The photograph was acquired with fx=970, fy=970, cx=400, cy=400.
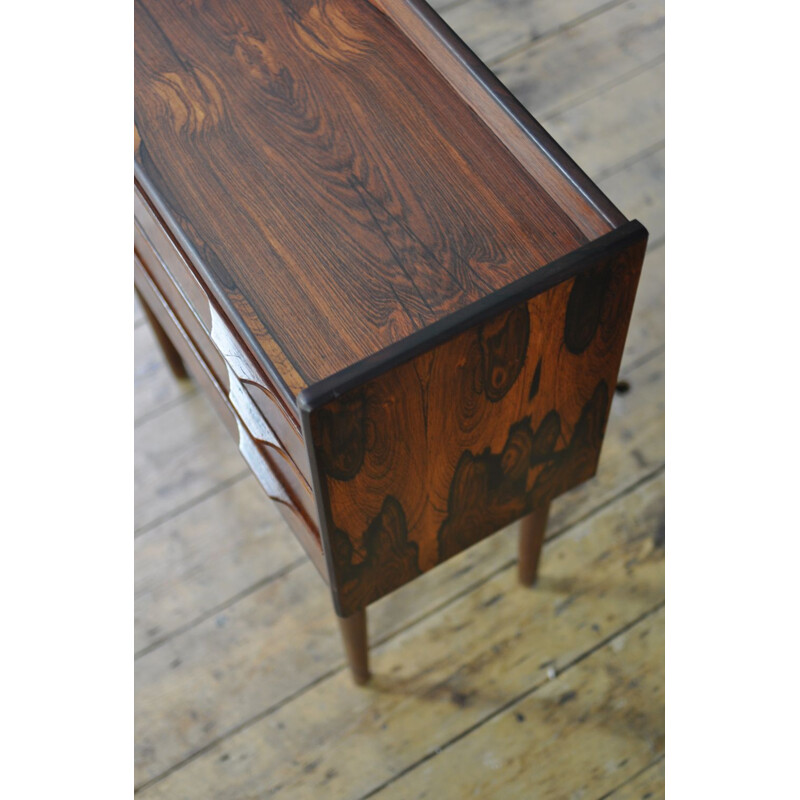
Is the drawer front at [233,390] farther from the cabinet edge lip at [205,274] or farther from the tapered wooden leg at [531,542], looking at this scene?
the tapered wooden leg at [531,542]

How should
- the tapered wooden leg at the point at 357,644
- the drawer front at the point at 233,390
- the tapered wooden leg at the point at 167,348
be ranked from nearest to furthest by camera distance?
the drawer front at the point at 233,390, the tapered wooden leg at the point at 357,644, the tapered wooden leg at the point at 167,348

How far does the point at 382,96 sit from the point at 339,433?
1.40 feet

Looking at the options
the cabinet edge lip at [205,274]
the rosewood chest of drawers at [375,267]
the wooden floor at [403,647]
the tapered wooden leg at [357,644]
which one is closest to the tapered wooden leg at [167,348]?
the wooden floor at [403,647]

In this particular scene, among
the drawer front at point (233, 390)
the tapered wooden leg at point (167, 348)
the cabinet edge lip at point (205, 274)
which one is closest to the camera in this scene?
the cabinet edge lip at point (205, 274)

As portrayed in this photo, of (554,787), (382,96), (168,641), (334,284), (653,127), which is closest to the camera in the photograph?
(334,284)

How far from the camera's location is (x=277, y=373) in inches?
34.2

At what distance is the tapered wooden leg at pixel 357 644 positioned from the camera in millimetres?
1190

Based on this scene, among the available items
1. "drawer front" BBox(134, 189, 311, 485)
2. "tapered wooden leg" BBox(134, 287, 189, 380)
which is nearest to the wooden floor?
"tapered wooden leg" BBox(134, 287, 189, 380)

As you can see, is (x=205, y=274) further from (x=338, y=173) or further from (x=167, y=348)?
(x=167, y=348)

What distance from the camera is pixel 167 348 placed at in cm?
154

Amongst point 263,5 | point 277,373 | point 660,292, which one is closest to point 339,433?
point 277,373

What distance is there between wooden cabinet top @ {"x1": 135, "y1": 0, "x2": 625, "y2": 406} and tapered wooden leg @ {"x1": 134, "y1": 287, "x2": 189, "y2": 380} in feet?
1.48

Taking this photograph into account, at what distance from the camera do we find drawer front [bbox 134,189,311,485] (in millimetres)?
905

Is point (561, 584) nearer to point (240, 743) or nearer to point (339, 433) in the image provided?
point (240, 743)
